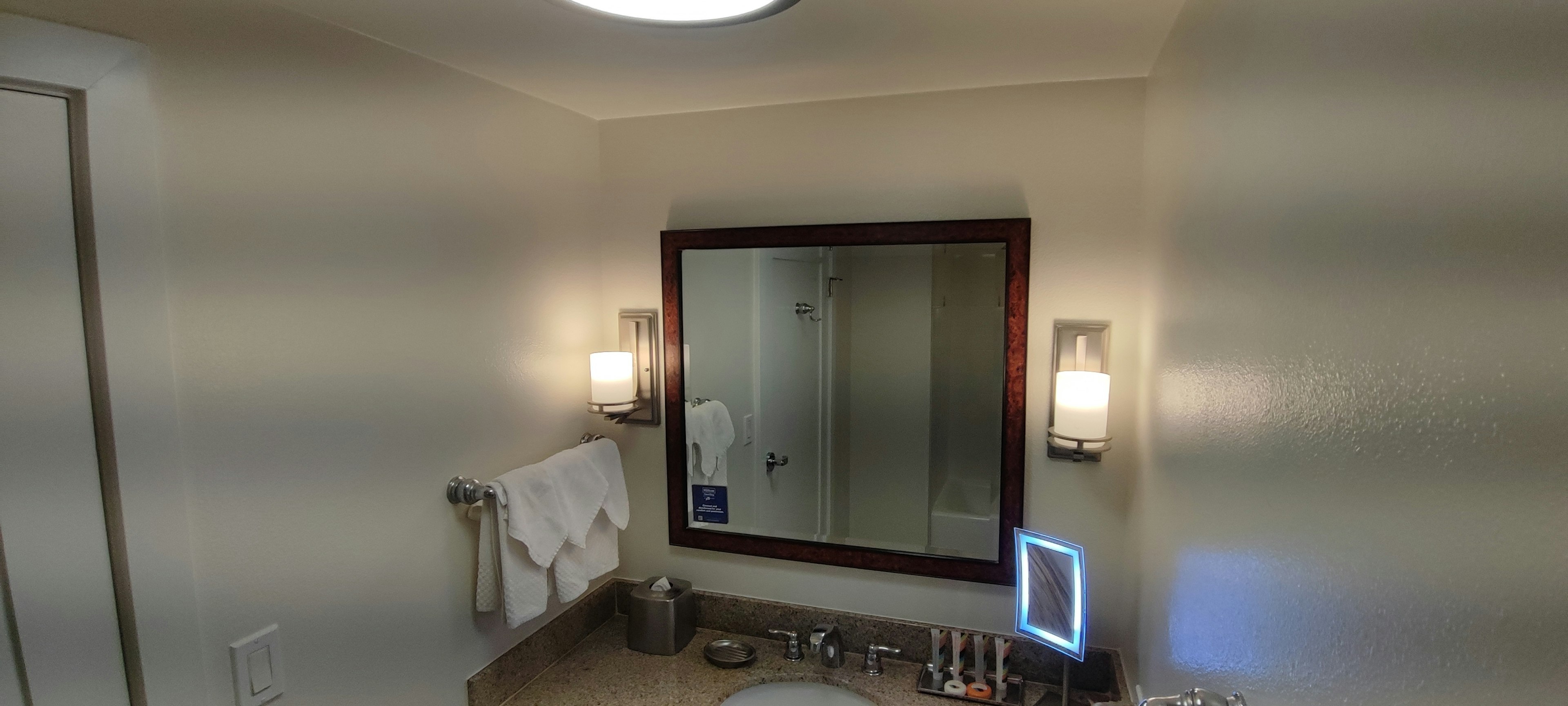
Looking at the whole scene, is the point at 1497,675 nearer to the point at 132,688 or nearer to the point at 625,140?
the point at 132,688

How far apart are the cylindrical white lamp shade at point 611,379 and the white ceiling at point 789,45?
23.8 inches

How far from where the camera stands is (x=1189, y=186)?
1.02m

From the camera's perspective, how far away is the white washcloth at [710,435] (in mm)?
1799

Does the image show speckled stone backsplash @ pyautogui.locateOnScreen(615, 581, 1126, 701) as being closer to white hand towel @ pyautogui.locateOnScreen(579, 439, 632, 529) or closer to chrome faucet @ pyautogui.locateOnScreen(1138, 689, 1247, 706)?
white hand towel @ pyautogui.locateOnScreen(579, 439, 632, 529)

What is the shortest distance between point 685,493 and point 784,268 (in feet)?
2.11

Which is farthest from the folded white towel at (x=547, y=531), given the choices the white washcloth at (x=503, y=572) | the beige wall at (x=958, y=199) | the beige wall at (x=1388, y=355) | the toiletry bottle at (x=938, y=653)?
the beige wall at (x=1388, y=355)

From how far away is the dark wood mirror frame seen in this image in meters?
1.53

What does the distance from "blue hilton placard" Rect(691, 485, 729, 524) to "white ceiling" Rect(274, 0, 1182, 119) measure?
37.8 inches

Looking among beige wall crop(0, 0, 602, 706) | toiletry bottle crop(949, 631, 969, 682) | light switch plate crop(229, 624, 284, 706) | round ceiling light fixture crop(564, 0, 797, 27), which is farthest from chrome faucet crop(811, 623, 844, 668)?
round ceiling light fixture crop(564, 0, 797, 27)

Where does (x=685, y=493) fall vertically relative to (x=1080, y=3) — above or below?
below

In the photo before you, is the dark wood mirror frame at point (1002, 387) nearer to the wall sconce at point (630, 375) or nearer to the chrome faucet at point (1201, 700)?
the wall sconce at point (630, 375)

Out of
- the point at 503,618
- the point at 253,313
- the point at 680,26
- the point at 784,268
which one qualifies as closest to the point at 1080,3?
the point at 680,26

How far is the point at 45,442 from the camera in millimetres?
816

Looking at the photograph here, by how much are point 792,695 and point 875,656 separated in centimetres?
21
